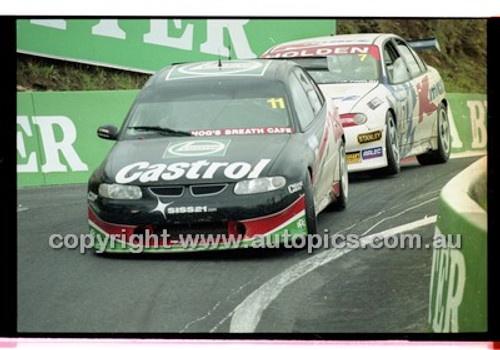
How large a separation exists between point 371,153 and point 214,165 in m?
1.30

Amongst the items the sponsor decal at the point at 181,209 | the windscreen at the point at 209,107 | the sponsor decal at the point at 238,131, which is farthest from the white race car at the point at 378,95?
the sponsor decal at the point at 181,209

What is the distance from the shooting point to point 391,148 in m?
9.77

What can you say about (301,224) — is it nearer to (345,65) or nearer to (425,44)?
(345,65)

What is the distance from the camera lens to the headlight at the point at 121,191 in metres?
8.91

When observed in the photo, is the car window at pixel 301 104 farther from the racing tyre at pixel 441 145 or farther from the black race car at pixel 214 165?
the racing tyre at pixel 441 145

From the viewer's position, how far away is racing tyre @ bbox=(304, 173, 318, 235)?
29.7 feet

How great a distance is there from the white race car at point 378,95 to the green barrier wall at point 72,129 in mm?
287

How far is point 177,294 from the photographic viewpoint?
8.69 meters

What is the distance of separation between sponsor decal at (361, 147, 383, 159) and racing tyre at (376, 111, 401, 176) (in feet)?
0.17

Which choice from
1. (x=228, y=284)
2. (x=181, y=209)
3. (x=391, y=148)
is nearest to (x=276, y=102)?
(x=391, y=148)

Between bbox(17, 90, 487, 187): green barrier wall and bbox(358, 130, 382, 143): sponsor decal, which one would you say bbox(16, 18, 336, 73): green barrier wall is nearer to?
bbox(17, 90, 487, 187): green barrier wall

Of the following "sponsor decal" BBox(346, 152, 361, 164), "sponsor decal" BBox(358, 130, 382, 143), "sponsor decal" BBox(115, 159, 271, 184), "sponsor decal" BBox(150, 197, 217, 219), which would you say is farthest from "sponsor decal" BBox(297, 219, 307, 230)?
"sponsor decal" BBox(358, 130, 382, 143)

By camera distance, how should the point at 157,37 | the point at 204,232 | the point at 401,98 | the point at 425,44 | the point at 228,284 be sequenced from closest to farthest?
the point at 228,284
the point at 204,232
the point at 157,37
the point at 425,44
the point at 401,98
